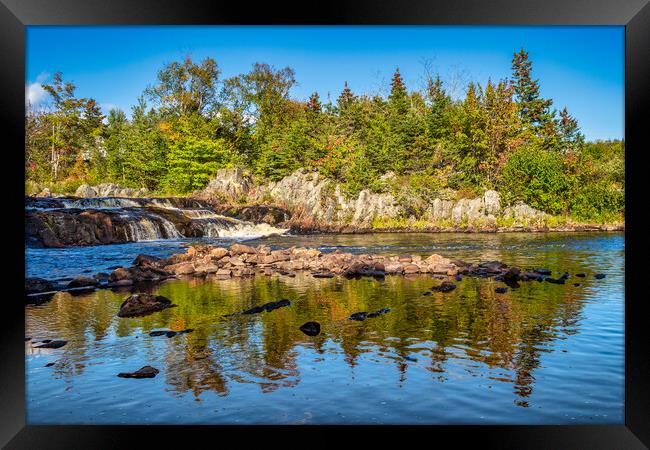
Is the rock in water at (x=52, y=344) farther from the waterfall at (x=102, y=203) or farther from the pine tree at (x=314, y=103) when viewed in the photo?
the pine tree at (x=314, y=103)

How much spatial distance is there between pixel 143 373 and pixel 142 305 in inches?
125

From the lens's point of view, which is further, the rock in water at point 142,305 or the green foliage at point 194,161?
the green foliage at point 194,161

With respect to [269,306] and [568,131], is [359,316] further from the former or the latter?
[568,131]

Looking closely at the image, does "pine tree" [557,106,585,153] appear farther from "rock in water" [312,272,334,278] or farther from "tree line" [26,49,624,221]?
"rock in water" [312,272,334,278]

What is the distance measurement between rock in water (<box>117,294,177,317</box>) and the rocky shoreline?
2.27m

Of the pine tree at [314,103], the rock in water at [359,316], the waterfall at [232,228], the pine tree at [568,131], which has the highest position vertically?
the pine tree at [314,103]

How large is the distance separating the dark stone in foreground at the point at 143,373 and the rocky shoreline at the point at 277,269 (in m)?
5.32

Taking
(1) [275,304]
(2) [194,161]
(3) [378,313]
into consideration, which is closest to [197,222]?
(2) [194,161]

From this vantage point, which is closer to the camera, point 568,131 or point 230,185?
point 568,131

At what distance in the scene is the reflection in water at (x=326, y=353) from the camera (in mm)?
4719

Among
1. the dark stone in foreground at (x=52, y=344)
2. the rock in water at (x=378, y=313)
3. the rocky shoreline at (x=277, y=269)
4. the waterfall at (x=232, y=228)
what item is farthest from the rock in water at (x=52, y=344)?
the waterfall at (x=232, y=228)

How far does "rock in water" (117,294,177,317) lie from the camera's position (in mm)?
8148

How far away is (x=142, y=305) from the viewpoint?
27.5ft

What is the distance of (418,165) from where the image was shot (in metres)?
21.5
